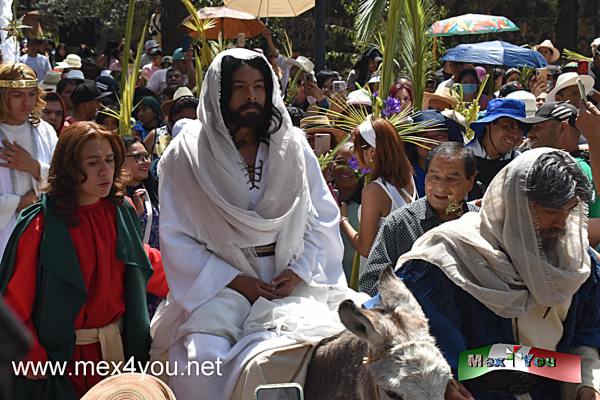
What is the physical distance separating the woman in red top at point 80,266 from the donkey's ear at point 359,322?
1.55m

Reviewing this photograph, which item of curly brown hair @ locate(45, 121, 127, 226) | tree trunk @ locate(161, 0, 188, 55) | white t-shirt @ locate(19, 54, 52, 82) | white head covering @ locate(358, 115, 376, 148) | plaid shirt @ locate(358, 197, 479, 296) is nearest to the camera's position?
curly brown hair @ locate(45, 121, 127, 226)

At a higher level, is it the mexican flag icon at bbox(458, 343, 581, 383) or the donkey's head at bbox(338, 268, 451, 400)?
the donkey's head at bbox(338, 268, 451, 400)

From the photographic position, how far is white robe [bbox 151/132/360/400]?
384cm

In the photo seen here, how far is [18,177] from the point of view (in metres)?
6.20

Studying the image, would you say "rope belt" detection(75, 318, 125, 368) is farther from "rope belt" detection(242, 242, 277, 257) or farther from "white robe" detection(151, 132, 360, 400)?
"rope belt" detection(242, 242, 277, 257)

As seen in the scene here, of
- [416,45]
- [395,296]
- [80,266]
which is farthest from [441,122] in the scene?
[395,296]

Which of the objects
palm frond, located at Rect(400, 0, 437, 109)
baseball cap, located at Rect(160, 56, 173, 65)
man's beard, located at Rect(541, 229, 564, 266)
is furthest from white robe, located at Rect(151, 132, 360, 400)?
baseball cap, located at Rect(160, 56, 173, 65)

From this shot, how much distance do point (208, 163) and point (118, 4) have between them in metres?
24.6

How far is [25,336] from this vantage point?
0.71 m

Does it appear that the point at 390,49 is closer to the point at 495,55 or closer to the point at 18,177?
the point at 18,177

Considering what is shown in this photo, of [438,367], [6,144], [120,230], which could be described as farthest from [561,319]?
[6,144]

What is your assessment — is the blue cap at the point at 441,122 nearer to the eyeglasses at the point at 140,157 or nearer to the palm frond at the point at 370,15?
the eyeglasses at the point at 140,157

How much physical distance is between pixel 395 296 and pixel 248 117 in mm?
1758

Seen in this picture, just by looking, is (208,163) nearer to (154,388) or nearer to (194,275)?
(194,275)
